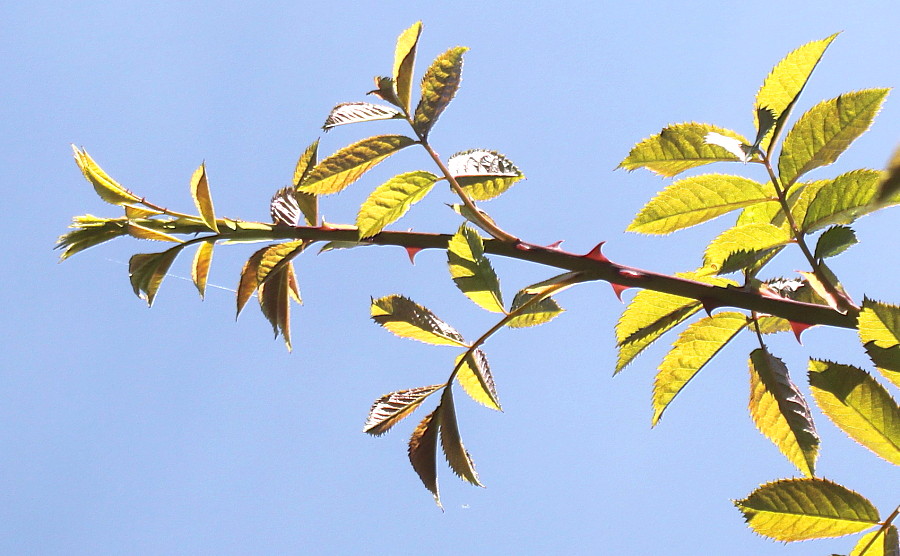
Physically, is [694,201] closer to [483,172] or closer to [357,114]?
[483,172]

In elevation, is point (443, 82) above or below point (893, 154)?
above

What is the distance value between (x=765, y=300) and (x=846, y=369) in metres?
0.18

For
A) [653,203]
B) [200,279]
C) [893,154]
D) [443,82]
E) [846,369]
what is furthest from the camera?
[200,279]

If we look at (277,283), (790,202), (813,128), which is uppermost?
(277,283)

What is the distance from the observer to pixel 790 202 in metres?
1.44

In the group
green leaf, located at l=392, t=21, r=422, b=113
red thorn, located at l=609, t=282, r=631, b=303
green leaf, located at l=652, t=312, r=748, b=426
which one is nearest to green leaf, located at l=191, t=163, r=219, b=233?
green leaf, located at l=392, t=21, r=422, b=113

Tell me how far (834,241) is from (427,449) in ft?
2.98

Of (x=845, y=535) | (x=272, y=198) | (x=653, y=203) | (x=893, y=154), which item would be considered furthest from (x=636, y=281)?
(x=893, y=154)

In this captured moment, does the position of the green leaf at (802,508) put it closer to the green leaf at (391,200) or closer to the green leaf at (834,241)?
the green leaf at (834,241)

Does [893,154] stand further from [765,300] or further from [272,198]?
[272,198]

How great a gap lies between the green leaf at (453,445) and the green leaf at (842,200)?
2.65 ft

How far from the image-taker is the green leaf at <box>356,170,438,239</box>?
1398 mm

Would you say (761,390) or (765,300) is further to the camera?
(761,390)

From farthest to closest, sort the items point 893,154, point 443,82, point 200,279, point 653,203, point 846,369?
point 200,279
point 443,82
point 653,203
point 846,369
point 893,154
